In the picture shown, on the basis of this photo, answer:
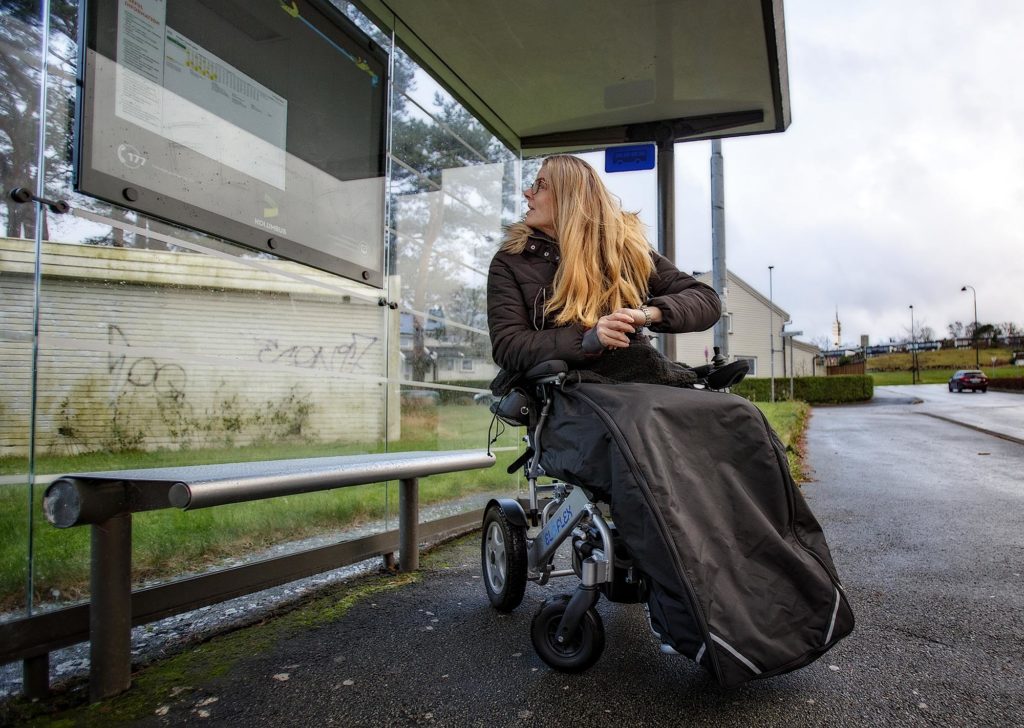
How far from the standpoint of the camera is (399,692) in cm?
217

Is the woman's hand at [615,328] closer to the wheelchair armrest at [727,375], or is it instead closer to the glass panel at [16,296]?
the wheelchair armrest at [727,375]

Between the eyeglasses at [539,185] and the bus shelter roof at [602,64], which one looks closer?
the eyeglasses at [539,185]

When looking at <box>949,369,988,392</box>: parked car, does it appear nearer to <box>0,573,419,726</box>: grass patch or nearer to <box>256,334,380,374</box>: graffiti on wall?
<box>256,334,380,374</box>: graffiti on wall

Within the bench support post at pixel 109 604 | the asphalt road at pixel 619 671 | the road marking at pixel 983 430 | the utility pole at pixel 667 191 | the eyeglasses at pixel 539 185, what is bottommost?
the road marking at pixel 983 430

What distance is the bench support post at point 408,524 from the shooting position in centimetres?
363

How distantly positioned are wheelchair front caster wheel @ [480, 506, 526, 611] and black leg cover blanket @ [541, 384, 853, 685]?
770 millimetres

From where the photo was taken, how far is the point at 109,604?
6.81ft

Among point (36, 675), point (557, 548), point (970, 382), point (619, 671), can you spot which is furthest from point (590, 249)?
Result: point (970, 382)

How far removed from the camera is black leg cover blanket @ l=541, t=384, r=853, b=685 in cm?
178

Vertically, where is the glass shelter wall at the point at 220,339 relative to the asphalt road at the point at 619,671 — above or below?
above

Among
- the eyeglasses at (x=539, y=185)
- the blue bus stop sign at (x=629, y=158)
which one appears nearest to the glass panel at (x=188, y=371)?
the eyeglasses at (x=539, y=185)

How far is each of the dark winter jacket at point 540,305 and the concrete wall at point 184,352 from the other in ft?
3.94

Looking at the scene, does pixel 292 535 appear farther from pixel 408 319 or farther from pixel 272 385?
pixel 408 319

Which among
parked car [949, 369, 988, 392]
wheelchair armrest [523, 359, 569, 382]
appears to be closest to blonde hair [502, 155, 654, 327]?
wheelchair armrest [523, 359, 569, 382]
